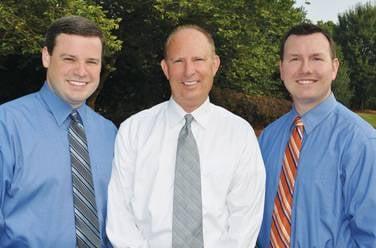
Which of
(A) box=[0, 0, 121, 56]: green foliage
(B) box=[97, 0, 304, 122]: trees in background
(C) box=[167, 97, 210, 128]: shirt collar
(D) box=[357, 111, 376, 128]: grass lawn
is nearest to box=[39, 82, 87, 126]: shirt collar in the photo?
(C) box=[167, 97, 210, 128]: shirt collar

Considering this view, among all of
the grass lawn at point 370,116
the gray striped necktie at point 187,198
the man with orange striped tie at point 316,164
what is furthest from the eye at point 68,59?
the grass lawn at point 370,116

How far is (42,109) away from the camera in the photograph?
394 centimetres

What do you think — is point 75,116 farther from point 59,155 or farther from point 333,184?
Answer: point 333,184

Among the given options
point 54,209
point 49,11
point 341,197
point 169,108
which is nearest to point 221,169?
point 169,108

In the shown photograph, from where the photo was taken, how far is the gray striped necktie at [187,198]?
3.62 meters

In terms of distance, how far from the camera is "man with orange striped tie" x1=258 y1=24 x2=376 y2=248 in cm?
371

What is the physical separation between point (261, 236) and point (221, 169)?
80cm

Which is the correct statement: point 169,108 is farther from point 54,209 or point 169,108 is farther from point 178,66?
point 54,209

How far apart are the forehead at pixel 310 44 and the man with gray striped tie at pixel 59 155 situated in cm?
159

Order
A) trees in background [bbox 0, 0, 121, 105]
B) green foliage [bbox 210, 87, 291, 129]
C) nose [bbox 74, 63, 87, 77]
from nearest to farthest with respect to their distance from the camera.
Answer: nose [bbox 74, 63, 87, 77]
trees in background [bbox 0, 0, 121, 105]
green foliage [bbox 210, 87, 291, 129]

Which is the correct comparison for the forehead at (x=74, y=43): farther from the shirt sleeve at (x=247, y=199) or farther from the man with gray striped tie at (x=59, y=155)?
the shirt sleeve at (x=247, y=199)

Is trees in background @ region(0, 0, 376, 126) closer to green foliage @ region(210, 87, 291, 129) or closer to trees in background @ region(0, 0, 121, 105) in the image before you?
trees in background @ region(0, 0, 121, 105)

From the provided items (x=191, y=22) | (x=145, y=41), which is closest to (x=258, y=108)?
(x=145, y=41)

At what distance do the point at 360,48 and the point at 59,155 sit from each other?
51.0 m
